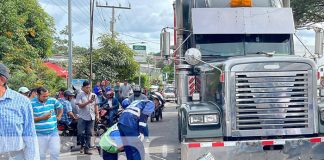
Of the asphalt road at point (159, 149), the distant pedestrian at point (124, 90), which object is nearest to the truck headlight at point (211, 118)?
the asphalt road at point (159, 149)

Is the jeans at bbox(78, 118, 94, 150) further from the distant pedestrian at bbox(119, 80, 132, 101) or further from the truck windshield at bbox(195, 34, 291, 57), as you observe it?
the distant pedestrian at bbox(119, 80, 132, 101)

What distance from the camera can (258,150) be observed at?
21.6 feet

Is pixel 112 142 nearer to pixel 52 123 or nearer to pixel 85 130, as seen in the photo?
pixel 52 123

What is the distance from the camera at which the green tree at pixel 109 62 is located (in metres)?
31.0

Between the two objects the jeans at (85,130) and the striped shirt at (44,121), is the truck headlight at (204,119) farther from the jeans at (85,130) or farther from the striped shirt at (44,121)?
the jeans at (85,130)

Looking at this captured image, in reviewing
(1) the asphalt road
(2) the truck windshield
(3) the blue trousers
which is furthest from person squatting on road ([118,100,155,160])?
(1) the asphalt road

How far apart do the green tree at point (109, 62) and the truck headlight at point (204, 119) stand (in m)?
24.4

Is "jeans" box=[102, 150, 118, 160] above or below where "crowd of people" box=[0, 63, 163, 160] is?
below

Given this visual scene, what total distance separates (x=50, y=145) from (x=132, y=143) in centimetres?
176

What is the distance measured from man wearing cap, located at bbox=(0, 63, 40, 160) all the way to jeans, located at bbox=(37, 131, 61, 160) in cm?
302

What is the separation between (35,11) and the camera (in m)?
21.4

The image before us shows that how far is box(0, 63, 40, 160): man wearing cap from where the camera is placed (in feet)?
15.1

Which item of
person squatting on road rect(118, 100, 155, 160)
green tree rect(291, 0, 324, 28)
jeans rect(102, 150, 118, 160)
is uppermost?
green tree rect(291, 0, 324, 28)

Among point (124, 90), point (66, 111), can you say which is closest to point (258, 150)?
point (66, 111)
